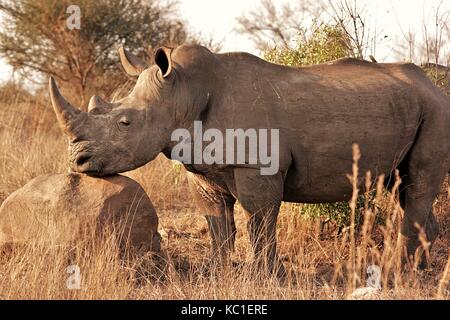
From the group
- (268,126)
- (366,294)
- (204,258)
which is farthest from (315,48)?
(366,294)

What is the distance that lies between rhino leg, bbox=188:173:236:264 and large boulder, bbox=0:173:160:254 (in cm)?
45

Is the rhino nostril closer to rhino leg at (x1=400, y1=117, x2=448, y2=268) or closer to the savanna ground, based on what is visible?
the savanna ground

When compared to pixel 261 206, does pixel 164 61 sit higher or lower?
higher

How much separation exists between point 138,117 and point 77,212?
85 cm

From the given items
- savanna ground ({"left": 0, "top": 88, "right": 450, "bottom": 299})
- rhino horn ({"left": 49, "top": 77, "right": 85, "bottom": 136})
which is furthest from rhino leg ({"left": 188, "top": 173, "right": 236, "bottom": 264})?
rhino horn ({"left": 49, "top": 77, "right": 85, "bottom": 136})

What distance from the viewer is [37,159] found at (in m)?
10.3

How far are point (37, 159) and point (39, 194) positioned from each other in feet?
14.0

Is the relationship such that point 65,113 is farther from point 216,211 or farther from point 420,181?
point 420,181

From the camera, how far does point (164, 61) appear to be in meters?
6.09

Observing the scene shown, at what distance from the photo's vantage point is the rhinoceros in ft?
19.5

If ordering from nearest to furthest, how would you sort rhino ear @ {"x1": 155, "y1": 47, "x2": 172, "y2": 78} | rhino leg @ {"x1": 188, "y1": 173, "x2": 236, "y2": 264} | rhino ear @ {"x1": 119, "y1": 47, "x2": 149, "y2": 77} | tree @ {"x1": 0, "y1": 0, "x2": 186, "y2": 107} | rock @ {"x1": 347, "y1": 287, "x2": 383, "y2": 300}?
rock @ {"x1": 347, "y1": 287, "x2": 383, "y2": 300} < rhino ear @ {"x1": 155, "y1": 47, "x2": 172, "y2": 78} < rhino leg @ {"x1": 188, "y1": 173, "x2": 236, "y2": 264} < rhino ear @ {"x1": 119, "y1": 47, "x2": 149, "y2": 77} < tree @ {"x1": 0, "y1": 0, "x2": 186, "y2": 107}

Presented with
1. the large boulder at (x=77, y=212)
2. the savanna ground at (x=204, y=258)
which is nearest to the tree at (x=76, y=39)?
the savanna ground at (x=204, y=258)

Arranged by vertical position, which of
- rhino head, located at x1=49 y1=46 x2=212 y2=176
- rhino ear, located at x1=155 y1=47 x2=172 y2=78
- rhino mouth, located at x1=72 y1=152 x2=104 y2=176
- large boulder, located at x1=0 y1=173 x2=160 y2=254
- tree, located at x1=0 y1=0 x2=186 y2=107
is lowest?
large boulder, located at x1=0 y1=173 x2=160 y2=254
